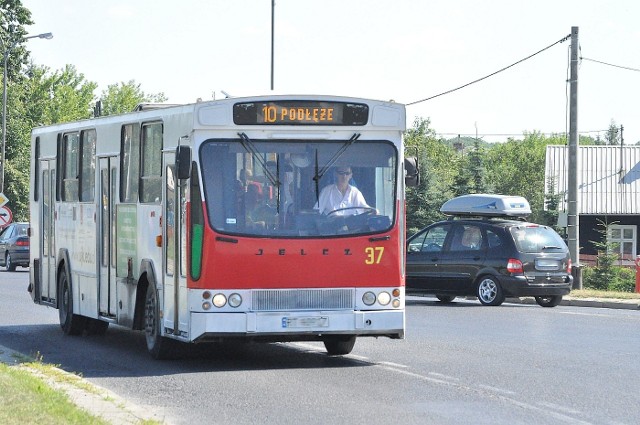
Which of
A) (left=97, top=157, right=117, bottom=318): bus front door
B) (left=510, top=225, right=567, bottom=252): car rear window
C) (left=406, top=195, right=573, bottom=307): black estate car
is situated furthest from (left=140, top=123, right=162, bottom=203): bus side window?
(left=510, top=225, right=567, bottom=252): car rear window

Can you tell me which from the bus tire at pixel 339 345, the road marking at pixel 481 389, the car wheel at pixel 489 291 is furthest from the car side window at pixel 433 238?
the bus tire at pixel 339 345

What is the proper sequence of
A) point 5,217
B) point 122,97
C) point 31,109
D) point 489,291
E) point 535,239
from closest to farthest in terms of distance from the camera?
point 535,239 < point 489,291 < point 5,217 < point 31,109 < point 122,97

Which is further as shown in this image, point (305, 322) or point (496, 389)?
point (305, 322)

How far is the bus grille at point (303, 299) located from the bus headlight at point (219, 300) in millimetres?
308

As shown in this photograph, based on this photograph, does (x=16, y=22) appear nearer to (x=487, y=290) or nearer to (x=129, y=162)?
(x=487, y=290)

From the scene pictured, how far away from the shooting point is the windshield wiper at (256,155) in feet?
48.0

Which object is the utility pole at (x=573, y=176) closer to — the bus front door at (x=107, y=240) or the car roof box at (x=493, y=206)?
the car roof box at (x=493, y=206)

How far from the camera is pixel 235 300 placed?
14.4 m

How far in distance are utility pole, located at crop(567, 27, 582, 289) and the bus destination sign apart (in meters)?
18.3

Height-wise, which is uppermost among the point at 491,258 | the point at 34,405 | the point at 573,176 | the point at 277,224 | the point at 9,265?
the point at 573,176

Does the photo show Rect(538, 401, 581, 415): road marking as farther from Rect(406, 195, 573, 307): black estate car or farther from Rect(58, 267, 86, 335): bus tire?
Rect(406, 195, 573, 307): black estate car

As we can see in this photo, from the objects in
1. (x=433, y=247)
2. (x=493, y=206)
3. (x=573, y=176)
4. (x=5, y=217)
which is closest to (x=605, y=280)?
(x=573, y=176)

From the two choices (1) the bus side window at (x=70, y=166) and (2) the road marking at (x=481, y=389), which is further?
(1) the bus side window at (x=70, y=166)

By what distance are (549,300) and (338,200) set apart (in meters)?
13.8
